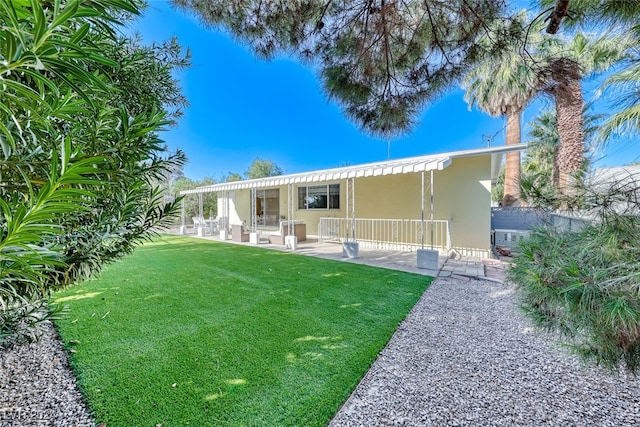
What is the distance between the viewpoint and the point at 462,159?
9.54m

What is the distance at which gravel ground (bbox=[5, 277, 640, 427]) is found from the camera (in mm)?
2330

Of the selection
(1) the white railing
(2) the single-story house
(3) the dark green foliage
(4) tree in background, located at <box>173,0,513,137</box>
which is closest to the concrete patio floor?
(1) the white railing

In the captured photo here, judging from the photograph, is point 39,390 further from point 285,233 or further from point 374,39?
point 285,233

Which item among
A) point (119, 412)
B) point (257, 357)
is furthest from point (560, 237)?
point (119, 412)

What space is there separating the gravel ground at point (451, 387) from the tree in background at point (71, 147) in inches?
25.6

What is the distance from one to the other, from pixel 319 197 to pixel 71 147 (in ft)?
42.0

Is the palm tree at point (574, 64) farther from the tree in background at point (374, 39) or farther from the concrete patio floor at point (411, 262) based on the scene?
the concrete patio floor at point (411, 262)

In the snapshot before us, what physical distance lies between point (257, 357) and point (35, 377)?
2.29m

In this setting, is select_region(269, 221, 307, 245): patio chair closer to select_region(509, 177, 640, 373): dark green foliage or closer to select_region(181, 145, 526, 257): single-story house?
select_region(181, 145, 526, 257): single-story house

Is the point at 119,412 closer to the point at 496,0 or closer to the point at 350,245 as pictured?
the point at 496,0

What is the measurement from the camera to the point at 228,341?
355 centimetres

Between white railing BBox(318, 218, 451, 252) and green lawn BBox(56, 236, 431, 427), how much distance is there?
3.91m

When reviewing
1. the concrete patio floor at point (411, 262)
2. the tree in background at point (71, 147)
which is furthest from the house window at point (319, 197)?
the tree in background at point (71, 147)

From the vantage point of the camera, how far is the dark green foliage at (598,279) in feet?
4.61
